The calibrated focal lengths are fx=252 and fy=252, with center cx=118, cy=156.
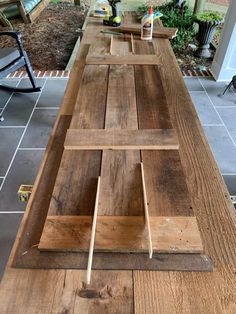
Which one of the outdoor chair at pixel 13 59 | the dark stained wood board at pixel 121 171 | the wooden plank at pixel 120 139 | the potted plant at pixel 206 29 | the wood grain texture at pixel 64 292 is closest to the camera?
the wood grain texture at pixel 64 292

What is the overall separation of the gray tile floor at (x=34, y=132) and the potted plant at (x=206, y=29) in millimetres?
702

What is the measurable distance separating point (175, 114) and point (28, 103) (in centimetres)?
181

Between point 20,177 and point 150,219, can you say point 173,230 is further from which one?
point 20,177

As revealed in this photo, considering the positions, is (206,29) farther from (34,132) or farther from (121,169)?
(121,169)

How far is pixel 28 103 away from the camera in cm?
246

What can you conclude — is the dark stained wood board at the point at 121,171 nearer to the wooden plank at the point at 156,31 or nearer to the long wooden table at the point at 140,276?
the long wooden table at the point at 140,276

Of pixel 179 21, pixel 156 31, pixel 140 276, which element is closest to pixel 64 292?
pixel 140 276

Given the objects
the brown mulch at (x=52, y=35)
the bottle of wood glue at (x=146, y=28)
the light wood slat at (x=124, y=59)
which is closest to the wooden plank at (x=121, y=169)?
the light wood slat at (x=124, y=59)

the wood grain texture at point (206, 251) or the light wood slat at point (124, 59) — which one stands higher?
the wood grain texture at point (206, 251)

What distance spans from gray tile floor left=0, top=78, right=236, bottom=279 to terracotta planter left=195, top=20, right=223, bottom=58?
692mm

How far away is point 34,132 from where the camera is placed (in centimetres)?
213

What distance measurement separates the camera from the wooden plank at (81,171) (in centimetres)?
72

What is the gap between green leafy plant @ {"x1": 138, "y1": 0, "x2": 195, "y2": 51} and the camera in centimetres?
358

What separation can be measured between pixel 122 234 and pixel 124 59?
114cm
